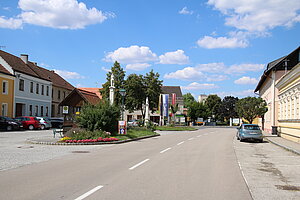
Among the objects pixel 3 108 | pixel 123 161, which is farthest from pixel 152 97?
pixel 123 161

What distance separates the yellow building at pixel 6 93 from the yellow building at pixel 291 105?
3044 cm

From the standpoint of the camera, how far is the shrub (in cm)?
2347

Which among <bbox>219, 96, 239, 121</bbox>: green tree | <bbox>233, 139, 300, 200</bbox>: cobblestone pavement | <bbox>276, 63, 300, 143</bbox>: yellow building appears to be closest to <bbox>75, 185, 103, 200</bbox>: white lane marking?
<bbox>233, 139, 300, 200</bbox>: cobblestone pavement

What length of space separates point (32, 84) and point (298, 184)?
4340 centimetres

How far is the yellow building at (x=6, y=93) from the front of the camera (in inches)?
1522

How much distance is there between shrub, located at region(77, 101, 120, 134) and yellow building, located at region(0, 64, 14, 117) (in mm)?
19127

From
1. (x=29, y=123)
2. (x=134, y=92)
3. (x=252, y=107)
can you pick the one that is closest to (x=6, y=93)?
(x=29, y=123)

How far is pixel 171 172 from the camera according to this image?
10.2m

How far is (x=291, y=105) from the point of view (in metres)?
27.5

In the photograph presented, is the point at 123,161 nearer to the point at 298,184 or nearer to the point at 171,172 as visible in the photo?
the point at 171,172

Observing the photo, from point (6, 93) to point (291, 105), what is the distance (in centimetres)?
3126

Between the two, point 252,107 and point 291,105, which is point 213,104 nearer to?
point 252,107

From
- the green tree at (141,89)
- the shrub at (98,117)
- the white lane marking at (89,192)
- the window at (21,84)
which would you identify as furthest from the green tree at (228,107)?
the white lane marking at (89,192)

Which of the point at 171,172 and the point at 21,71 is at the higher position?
the point at 21,71
